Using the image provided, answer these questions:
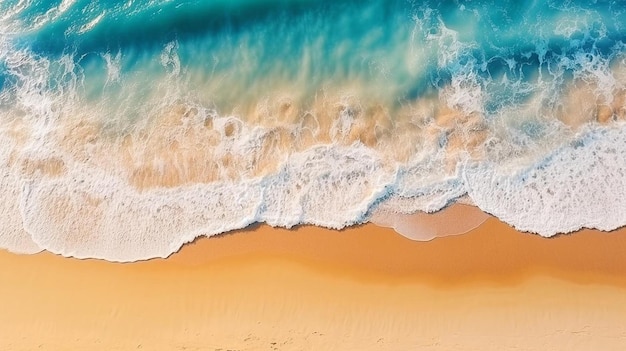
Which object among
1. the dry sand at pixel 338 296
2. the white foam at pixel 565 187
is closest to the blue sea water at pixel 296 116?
the white foam at pixel 565 187

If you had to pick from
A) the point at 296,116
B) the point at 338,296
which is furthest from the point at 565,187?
the point at 296,116

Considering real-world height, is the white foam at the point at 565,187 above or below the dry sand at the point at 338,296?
above

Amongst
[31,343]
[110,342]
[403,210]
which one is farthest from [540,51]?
[31,343]

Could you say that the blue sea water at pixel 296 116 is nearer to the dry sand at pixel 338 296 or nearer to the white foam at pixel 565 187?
the white foam at pixel 565 187

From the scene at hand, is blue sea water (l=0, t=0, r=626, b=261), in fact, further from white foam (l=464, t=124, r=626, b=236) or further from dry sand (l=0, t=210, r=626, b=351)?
dry sand (l=0, t=210, r=626, b=351)

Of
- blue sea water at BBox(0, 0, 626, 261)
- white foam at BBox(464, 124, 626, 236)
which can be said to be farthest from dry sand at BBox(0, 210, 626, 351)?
blue sea water at BBox(0, 0, 626, 261)

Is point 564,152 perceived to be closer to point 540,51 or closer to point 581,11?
point 540,51
